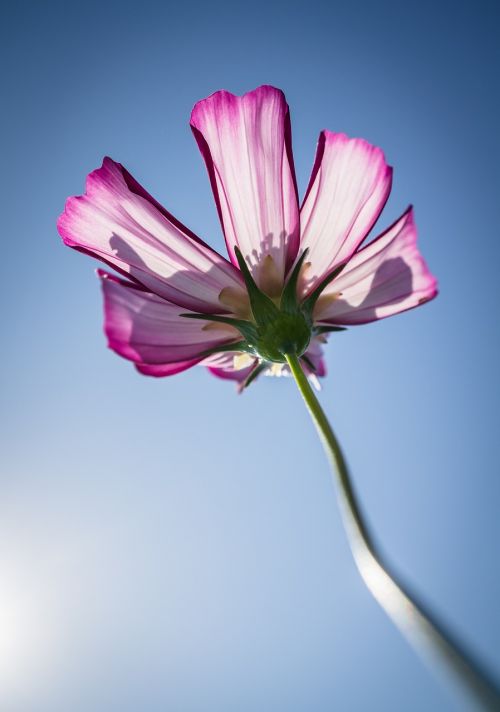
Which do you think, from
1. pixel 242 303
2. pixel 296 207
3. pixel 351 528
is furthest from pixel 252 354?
pixel 351 528

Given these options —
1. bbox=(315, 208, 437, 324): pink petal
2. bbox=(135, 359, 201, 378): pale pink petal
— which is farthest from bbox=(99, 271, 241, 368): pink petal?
bbox=(315, 208, 437, 324): pink petal

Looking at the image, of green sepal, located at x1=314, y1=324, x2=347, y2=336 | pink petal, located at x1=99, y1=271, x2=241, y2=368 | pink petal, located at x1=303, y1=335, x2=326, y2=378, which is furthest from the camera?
pink petal, located at x1=303, y1=335, x2=326, y2=378

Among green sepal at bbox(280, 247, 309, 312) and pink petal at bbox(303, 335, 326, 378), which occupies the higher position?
green sepal at bbox(280, 247, 309, 312)

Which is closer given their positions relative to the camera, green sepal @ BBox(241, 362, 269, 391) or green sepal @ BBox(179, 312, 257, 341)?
green sepal @ BBox(179, 312, 257, 341)

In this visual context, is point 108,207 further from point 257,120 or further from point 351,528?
point 351,528

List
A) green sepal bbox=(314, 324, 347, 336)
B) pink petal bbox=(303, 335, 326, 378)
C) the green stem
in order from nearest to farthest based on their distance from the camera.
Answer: the green stem < green sepal bbox=(314, 324, 347, 336) < pink petal bbox=(303, 335, 326, 378)

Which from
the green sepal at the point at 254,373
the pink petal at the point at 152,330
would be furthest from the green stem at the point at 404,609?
the green sepal at the point at 254,373

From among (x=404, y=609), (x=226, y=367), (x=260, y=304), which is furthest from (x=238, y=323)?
(x=404, y=609)

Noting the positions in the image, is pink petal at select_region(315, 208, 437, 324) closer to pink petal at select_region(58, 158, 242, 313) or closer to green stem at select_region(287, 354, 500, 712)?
pink petal at select_region(58, 158, 242, 313)

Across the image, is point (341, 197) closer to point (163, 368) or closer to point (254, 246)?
point (254, 246)
